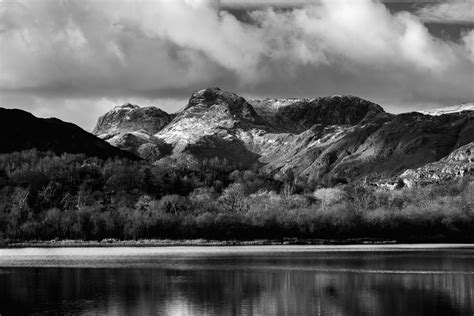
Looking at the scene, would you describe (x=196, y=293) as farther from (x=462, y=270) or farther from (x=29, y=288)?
(x=462, y=270)

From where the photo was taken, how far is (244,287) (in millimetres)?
96438

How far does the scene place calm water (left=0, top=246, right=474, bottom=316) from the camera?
76.4 metres

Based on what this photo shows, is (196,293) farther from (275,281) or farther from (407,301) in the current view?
(407,301)

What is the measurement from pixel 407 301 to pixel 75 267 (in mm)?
69639

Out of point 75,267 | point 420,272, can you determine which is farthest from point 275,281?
point 75,267

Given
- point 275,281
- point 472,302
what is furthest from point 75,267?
point 472,302

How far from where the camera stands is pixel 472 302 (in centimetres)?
7888

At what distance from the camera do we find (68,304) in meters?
80.7

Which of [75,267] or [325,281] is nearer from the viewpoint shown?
[325,281]

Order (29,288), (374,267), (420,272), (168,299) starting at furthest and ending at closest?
(374,267), (420,272), (29,288), (168,299)

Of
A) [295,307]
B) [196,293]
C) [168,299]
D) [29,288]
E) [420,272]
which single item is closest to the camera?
[295,307]

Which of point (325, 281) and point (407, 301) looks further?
point (325, 281)

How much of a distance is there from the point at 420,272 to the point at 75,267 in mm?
58875

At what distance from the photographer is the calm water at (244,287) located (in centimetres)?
7638
